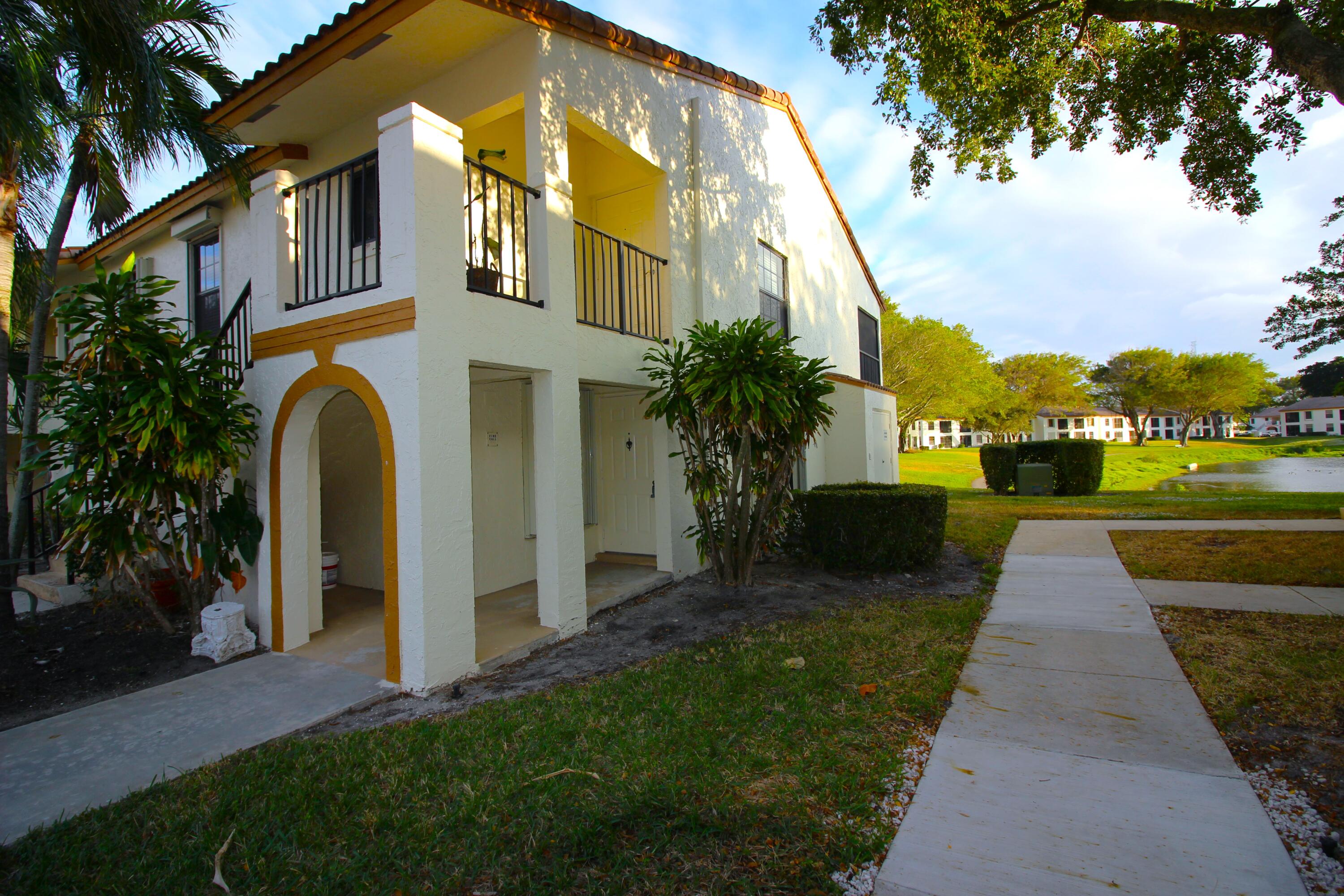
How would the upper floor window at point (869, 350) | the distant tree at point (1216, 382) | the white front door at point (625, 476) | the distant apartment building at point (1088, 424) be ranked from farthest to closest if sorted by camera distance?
the distant apartment building at point (1088, 424), the distant tree at point (1216, 382), the upper floor window at point (869, 350), the white front door at point (625, 476)

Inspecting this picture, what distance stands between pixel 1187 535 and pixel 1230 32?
6005mm

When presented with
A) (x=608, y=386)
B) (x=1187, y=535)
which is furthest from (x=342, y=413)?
(x=1187, y=535)

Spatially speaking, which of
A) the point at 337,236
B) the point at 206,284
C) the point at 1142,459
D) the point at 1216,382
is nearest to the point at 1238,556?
the point at 337,236

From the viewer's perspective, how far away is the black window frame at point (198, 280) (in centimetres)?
862

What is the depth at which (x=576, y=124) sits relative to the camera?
6.48 metres

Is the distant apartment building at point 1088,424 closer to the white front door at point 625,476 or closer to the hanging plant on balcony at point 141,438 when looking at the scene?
the white front door at point 625,476

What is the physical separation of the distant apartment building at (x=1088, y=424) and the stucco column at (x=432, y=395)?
6078 cm

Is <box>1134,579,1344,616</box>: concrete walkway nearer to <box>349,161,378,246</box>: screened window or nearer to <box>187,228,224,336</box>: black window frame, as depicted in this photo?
<box>349,161,378,246</box>: screened window

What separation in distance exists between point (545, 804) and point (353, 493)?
5.89 m

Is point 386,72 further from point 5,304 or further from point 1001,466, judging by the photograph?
point 1001,466

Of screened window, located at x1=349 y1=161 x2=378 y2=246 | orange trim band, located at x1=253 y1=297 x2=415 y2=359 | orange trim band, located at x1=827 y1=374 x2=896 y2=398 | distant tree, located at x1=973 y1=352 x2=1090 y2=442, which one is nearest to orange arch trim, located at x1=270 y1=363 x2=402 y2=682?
orange trim band, located at x1=253 y1=297 x2=415 y2=359

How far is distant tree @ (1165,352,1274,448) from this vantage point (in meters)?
43.2

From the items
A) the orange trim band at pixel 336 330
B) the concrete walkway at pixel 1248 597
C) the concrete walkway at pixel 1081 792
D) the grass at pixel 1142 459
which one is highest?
the orange trim band at pixel 336 330

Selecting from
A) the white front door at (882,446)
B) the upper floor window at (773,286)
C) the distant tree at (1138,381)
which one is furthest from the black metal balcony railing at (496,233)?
the distant tree at (1138,381)
